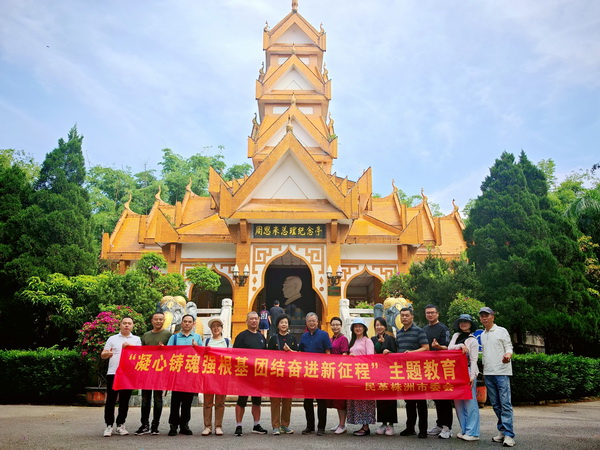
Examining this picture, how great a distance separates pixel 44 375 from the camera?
415 inches

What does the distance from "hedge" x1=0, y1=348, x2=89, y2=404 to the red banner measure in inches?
194

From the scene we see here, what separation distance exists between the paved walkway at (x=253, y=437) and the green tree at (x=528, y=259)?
355 centimetres

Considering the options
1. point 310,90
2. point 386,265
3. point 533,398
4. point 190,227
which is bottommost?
point 533,398

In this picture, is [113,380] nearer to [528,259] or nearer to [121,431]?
[121,431]

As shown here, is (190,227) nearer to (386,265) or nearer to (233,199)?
(233,199)

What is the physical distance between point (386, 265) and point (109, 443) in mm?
13470

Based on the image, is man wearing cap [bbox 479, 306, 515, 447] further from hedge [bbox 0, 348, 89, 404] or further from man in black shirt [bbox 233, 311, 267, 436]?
hedge [bbox 0, 348, 89, 404]

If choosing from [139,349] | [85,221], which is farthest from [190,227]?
[139,349]

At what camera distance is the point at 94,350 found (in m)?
10.2

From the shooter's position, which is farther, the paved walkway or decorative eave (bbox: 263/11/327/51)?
decorative eave (bbox: 263/11/327/51)

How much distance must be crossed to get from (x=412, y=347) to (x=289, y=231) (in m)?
10.1

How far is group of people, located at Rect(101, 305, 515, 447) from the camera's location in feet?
19.3

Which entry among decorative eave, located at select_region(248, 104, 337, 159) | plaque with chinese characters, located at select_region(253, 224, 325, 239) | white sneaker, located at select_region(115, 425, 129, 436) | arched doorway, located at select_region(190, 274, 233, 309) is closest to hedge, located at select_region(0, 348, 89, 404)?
white sneaker, located at select_region(115, 425, 129, 436)

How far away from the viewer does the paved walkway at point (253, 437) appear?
17.9ft
